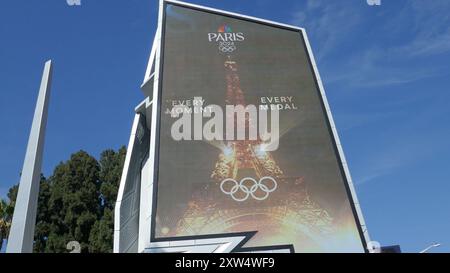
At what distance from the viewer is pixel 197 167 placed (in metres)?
29.0

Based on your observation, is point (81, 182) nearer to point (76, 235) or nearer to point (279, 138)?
point (76, 235)

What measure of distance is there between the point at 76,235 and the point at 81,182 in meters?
5.34

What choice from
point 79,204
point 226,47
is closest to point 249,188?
point 226,47

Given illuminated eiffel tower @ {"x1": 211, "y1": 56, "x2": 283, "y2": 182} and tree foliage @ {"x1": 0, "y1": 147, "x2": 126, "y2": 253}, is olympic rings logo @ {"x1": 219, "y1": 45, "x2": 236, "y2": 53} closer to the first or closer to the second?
illuminated eiffel tower @ {"x1": 211, "y1": 56, "x2": 283, "y2": 182}

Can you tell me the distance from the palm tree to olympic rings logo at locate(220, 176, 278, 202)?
626 inches

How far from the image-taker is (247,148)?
29844 millimetres

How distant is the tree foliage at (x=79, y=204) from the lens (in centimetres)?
3853

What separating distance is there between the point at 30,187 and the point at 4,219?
23.6m

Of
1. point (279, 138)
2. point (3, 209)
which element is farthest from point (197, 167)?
point (3, 209)

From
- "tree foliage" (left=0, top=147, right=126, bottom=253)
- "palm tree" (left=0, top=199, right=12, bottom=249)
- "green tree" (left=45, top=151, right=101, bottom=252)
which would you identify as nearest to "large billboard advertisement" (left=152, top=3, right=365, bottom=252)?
"palm tree" (left=0, top=199, right=12, bottom=249)

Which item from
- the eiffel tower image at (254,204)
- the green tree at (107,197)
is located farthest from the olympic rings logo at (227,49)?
the green tree at (107,197)

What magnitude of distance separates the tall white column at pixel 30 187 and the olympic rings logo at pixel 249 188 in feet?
50.9
